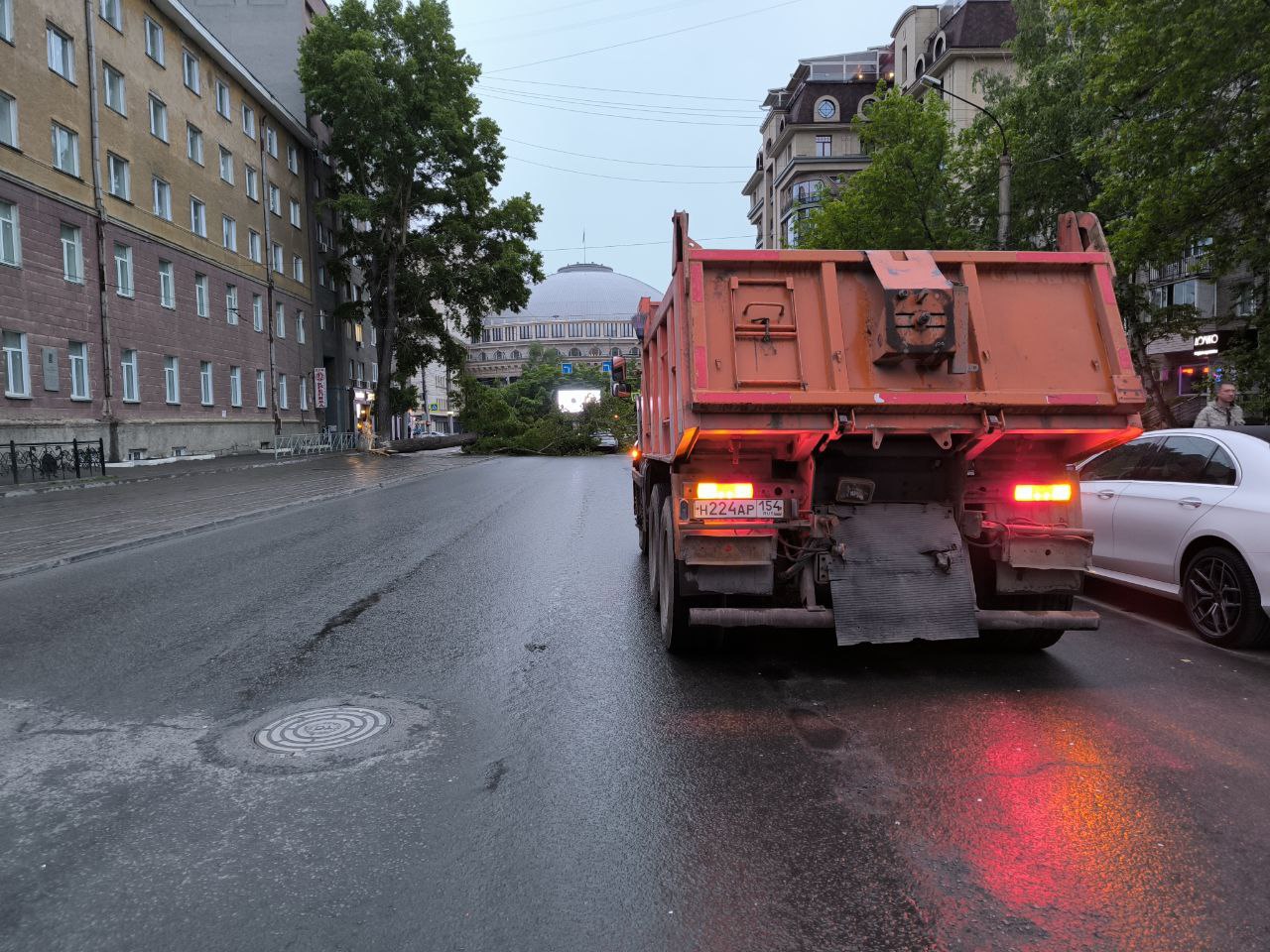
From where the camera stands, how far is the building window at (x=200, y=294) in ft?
107

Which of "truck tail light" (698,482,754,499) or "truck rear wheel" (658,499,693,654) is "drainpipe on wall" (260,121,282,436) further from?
"truck tail light" (698,482,754,499)

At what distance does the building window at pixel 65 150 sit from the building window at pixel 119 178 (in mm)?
1675

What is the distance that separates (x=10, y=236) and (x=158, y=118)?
10.0 metres

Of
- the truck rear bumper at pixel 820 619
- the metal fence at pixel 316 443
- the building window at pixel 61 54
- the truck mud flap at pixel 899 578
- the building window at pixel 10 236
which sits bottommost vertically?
the truck rear bumper at pixel 820 619

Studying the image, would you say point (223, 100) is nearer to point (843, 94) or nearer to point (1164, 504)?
point (1164, 504)

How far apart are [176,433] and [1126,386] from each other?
103 ft

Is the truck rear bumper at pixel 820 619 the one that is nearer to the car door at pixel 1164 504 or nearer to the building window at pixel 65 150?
the car door at pixel 1164 504

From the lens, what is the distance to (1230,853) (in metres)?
2.96

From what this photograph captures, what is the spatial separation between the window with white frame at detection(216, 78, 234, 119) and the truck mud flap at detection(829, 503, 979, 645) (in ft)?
124

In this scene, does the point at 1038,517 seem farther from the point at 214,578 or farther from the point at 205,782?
the point at 214,578

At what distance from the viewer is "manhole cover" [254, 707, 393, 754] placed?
4039 millimetres

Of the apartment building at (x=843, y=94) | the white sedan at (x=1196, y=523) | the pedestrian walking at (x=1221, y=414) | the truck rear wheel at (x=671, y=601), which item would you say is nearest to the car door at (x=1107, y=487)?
the white sedan at (x=1196, y=523)

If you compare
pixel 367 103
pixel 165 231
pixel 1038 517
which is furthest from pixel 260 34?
pixel 1038 517

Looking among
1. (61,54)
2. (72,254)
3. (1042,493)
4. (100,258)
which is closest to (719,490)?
(1042,493)
